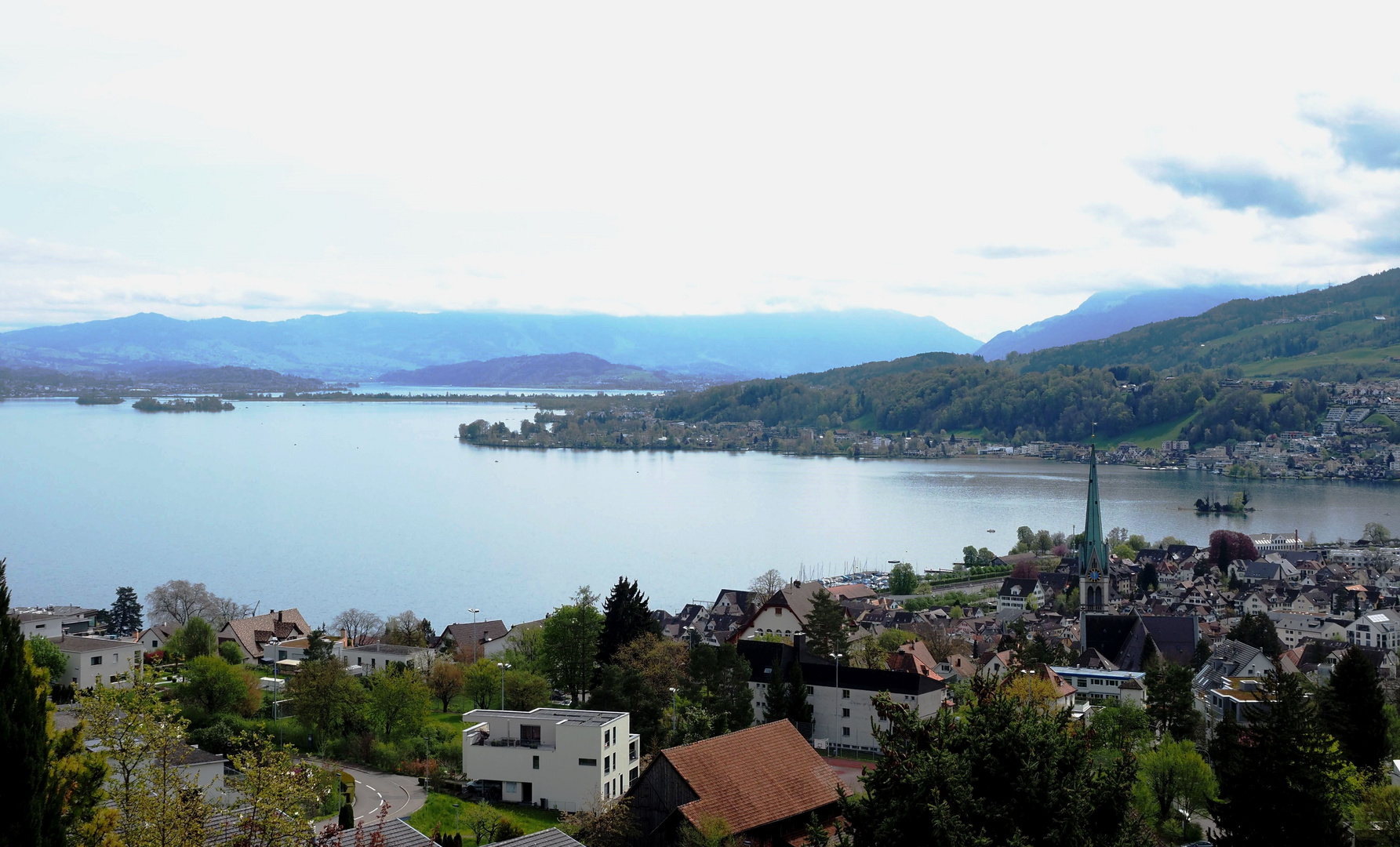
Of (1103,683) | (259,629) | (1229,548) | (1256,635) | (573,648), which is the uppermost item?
(573,648)

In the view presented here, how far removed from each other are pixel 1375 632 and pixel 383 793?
22328mm

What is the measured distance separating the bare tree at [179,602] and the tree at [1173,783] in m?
19.9

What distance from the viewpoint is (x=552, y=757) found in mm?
9734

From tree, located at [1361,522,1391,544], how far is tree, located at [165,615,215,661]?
38872 millimetres

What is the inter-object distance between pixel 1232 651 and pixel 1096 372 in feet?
255

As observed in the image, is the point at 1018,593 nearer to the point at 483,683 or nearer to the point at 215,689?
the point at 483,683

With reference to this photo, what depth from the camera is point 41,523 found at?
3897 centimetres

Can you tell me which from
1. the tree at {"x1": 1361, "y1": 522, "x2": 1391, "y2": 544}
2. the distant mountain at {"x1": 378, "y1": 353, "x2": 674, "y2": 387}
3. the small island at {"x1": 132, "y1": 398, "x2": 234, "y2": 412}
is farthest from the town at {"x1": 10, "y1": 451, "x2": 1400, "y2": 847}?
the distant mountain at {"x1": 378, "y1": 353, "x2": 674, "y2": 387}

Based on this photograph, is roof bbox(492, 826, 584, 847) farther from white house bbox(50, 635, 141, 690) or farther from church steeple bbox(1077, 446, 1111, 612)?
church steeple bbox(1077, 446, 1111, 612)

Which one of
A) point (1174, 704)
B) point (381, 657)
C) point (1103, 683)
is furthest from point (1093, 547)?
point (381, 657)

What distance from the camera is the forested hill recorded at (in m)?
91.0

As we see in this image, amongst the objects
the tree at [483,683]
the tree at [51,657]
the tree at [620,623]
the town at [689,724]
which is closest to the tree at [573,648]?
the town at [689,724]

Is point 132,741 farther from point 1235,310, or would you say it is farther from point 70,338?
point 70,338

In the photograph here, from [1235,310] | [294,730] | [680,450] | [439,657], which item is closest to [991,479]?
[680,450]
